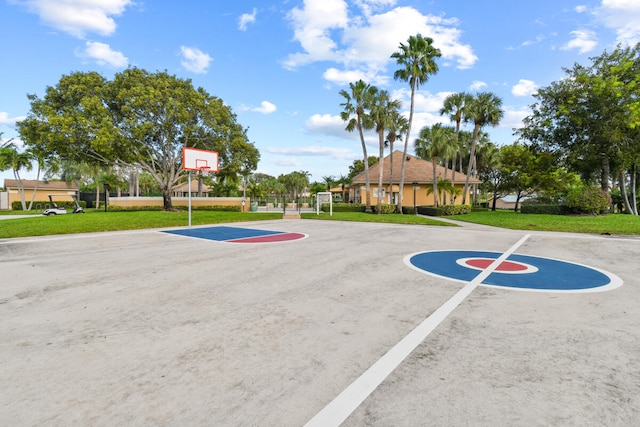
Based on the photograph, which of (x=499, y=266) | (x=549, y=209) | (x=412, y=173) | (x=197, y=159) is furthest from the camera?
(x=412, y=173)

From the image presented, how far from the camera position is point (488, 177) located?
4638 centimetres

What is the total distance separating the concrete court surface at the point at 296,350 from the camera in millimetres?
2268

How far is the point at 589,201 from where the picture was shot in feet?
72.5

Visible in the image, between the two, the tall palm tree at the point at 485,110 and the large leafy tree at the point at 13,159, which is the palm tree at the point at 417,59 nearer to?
the tall palm tree at the point at 485,110

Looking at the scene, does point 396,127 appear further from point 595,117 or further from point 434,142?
point 595,117

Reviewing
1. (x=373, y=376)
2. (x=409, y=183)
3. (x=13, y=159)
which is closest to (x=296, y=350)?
(x=373, y=376)

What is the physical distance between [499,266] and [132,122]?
85.7 ft

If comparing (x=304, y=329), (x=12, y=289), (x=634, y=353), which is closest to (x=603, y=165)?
(x=634, y=353)

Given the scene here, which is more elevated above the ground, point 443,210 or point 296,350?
point 443,210

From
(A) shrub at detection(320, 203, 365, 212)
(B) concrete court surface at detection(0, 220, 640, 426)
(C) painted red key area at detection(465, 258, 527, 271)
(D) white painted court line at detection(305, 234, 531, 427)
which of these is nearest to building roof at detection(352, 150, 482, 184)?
(A) shrub at detection(320, 203, 365, 212)

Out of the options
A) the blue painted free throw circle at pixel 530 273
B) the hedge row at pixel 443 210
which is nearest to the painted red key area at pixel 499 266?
the blue painted free throw circle at pixel 530 273

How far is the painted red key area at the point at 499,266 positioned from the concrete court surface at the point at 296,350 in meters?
1.87

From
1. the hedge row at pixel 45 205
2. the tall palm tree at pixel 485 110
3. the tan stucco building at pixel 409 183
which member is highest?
the tall palm tree at pixel 485 110

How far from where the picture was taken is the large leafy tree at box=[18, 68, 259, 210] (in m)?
23.6
